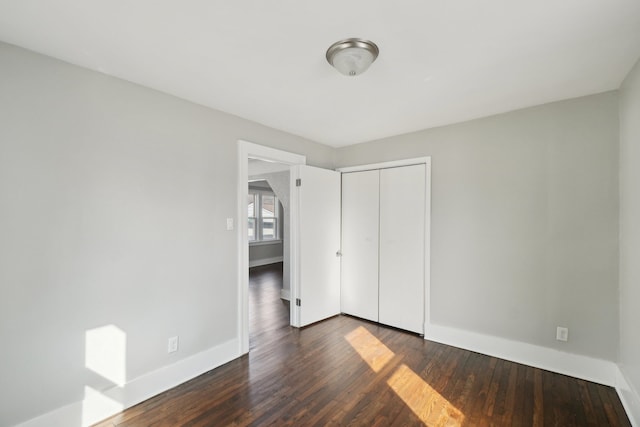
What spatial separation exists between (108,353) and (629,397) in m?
3.59

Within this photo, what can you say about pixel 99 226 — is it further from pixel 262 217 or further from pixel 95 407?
pixel 262 217

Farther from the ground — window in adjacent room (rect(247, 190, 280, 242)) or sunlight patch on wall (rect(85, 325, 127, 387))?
window in adjacent room (rect(247, 190, 280, 242))

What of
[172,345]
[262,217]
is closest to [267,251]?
[262,217]

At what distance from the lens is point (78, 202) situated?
191cm

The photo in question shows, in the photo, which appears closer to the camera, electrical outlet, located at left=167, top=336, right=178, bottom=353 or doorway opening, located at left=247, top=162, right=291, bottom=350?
electrical outlet, located at left=167, top=336, right=178, bottom=353

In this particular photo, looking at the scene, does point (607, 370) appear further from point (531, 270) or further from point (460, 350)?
point (460, 350)

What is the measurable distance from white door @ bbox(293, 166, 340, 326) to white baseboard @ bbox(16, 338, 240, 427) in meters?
1.12

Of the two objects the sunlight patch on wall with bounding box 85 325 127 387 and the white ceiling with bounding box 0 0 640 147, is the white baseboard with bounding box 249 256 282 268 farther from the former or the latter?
the white ceiling with bounding box 0 0 640 147

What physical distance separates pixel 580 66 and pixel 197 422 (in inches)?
137

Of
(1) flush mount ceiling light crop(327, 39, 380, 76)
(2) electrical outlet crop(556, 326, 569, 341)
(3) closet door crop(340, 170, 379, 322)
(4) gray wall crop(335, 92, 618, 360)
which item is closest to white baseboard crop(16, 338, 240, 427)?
(3) closet door crop(340, 170, 379, 322)

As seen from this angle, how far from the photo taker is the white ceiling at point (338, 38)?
4.60 ft

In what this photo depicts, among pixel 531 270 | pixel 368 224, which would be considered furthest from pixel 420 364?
pixel 368 224

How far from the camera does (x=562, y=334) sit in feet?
8.14

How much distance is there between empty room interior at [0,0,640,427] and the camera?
5.38 ft
